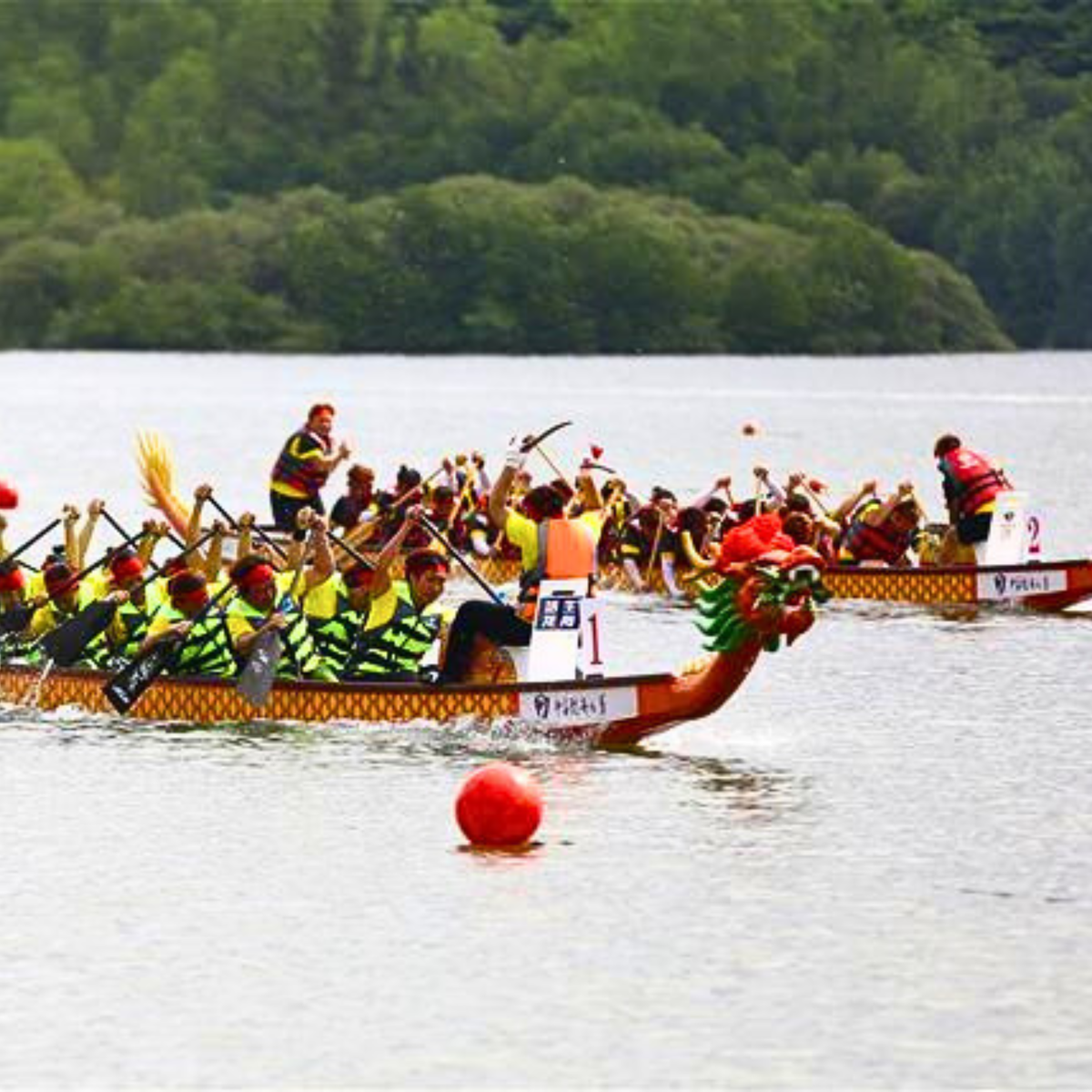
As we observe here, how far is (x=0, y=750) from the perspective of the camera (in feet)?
85.5

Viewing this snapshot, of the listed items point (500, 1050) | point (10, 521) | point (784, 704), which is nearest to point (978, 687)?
point (784, 704)

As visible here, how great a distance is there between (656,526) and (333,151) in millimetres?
114441

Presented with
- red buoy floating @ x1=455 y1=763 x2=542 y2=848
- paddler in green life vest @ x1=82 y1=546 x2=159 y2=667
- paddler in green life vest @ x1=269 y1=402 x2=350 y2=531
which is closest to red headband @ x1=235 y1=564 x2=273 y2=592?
paddler in green life vest @ x1=82 y1=546 x2=159 y2=667

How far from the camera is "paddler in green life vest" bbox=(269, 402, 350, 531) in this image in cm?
3678

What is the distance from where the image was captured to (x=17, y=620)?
28031 mm

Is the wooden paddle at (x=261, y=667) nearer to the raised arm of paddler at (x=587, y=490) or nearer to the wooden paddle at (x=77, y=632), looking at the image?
the wooden paddle at (x=77, y=632)

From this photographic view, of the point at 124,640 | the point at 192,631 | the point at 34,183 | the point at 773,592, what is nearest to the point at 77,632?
the point at 124,640

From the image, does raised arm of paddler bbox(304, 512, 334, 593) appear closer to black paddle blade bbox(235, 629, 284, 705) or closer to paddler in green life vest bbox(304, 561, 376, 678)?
paddler in green life vest bbox(304, 561, 376, 678)

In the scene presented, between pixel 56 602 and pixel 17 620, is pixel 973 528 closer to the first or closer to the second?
pixel 56 602

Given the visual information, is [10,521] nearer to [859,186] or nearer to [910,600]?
[910,600]

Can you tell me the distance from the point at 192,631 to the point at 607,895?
6313 mm

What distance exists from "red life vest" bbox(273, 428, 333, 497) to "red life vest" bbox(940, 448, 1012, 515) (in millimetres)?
5897

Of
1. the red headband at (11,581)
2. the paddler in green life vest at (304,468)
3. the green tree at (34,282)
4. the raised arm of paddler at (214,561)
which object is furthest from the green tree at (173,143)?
the red headband at (11,581)

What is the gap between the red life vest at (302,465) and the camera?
1452 inches
